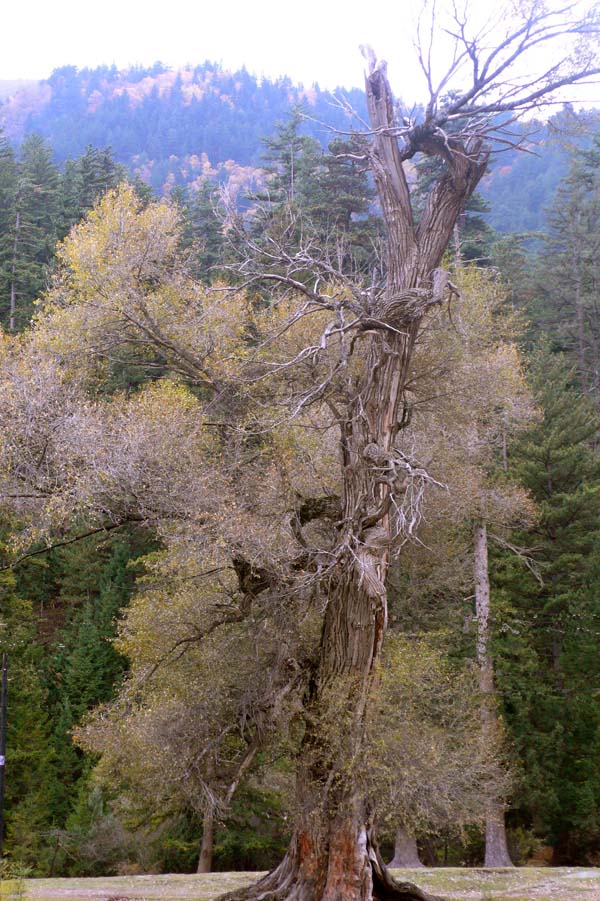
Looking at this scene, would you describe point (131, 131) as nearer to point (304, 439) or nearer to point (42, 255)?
point (42, 255)

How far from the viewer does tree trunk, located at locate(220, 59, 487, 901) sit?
8891 millimetres

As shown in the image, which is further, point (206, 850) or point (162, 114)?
point (162, 114)

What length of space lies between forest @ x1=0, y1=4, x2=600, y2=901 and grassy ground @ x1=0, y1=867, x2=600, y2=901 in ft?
3.66

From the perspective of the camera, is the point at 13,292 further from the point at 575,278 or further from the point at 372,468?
the point at 372,468

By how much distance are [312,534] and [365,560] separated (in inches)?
91.8

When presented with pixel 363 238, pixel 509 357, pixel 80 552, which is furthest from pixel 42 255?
pixel 509 357

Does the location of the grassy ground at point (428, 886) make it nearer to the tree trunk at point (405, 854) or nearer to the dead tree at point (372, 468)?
the dead tree at point (372, 468)

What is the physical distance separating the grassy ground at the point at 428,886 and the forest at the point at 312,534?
112 centimetres

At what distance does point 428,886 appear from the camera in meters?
12.0

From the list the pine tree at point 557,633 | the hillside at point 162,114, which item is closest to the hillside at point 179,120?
the hillside at point 162,114

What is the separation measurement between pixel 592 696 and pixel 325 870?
1414 centimetres

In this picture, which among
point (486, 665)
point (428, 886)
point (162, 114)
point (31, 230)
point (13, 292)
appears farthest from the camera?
point (162, 114)


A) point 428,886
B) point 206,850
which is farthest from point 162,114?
point 428,886

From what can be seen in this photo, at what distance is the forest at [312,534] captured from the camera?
954 centimetres
